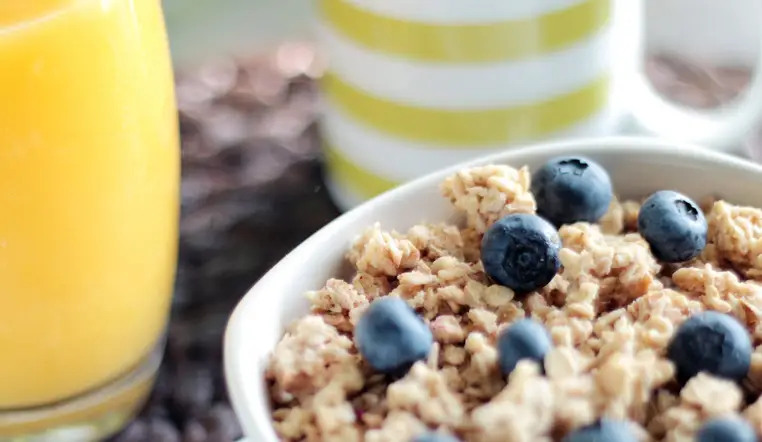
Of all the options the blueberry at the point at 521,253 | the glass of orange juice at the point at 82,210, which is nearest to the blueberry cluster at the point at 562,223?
the blueberry at the point at 521,253

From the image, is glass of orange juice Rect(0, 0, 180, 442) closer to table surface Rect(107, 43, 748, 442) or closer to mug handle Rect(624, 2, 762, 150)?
table surface Rect(107, 43, 748, 442)

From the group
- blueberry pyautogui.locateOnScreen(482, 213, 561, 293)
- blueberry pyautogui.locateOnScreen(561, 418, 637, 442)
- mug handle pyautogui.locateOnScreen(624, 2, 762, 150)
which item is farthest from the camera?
mug handle pyautogui.locateOnScreen(624, 2, 762, 150)

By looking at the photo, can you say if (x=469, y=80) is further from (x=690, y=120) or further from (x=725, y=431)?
(x=725, y=431)

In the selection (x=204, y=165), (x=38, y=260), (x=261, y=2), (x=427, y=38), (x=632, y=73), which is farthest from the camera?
(x=261, y=2)

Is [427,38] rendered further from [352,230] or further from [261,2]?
[261,2]

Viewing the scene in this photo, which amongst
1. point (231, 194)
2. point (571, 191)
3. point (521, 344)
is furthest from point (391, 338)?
point (231, 194)

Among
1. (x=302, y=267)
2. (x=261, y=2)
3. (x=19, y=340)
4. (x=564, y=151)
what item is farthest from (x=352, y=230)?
(x=261, y=2)

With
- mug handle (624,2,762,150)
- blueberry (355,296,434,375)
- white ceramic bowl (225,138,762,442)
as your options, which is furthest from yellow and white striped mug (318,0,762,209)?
blueberry (355,296,434,375)
